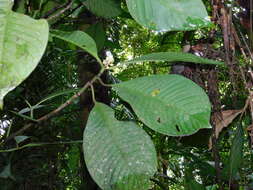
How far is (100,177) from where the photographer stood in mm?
463

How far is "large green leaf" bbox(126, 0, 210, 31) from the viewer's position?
0.39 m

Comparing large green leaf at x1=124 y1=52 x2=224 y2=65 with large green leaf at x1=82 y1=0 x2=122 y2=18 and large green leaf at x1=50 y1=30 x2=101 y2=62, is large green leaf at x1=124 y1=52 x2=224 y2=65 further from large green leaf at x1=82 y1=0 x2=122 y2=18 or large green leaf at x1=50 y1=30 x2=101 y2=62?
large green leaf at x1=82 y1=0 x2=122 y2=18

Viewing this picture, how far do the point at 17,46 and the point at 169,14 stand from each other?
0.20m

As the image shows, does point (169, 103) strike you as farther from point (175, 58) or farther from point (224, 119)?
point (224, 119)

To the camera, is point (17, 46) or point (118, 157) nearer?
point (17, 46)

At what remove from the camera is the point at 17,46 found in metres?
0.27

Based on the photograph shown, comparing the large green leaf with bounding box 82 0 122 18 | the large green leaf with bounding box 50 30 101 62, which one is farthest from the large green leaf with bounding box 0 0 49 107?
the large green leaf with bounding box 82 0 122 18

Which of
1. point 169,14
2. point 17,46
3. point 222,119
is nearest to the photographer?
point 17,46

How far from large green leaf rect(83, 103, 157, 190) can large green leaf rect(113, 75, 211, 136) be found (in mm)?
41

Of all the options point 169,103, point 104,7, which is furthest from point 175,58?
point 104,7

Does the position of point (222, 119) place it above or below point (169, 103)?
below

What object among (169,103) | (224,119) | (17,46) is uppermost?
(17,46)

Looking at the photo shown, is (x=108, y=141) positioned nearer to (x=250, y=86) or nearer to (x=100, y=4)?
(x=250, y=86)

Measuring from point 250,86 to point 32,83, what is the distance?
112cm
